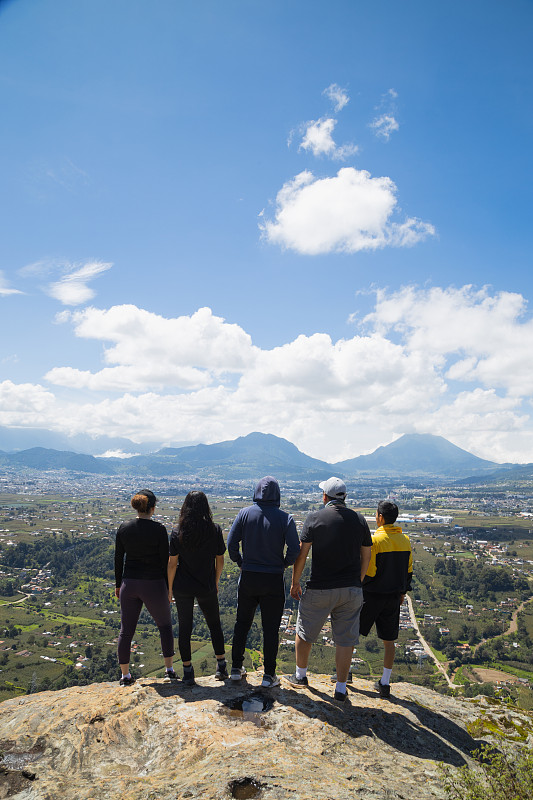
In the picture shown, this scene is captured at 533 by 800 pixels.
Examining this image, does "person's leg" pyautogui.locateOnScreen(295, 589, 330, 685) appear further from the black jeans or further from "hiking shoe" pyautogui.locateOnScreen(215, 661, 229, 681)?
"hiking shoe" pyautogui.locateOnScreen(215, 661, 229, 681)

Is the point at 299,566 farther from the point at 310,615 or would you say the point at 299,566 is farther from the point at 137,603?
the point at 137,603

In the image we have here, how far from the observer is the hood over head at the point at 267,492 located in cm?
486

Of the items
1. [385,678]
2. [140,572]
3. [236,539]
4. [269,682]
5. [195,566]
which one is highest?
[236,539]

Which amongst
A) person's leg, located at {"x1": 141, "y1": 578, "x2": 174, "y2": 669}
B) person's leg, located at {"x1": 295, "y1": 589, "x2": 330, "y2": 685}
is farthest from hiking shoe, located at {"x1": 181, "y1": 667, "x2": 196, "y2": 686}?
person's leg, located at {"x1": 295, "y1": 589, "x2": 330, "y2": 685}

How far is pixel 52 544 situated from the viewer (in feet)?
268

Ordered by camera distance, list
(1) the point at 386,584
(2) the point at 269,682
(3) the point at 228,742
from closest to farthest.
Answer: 1. (3) the point at 228,742
2. (2) the point at 269,682
3. (1) the point at 386,584

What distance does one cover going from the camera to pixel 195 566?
16.2 ft

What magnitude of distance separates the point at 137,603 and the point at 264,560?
1902 millimetres

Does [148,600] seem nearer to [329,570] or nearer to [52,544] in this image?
[329,570]

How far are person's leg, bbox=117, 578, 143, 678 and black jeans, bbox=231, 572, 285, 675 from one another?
138cm

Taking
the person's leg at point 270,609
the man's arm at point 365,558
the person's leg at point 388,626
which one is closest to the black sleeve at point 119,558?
the person's leg at point 270,609

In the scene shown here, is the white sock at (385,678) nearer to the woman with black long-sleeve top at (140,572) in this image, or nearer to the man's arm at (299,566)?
the man's arm at (299,566)

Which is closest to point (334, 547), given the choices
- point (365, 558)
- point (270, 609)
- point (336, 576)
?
point (336, 576)

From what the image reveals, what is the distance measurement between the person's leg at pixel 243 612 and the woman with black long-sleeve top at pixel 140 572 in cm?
98
